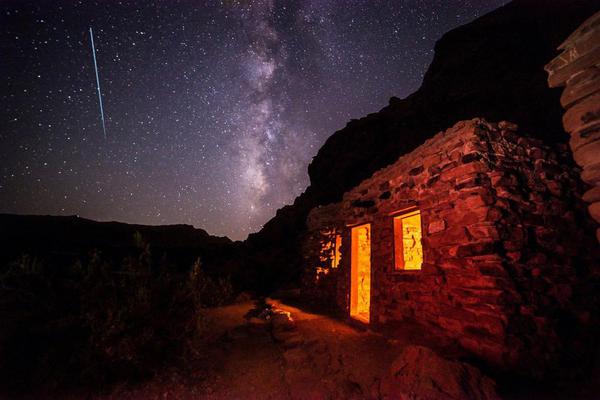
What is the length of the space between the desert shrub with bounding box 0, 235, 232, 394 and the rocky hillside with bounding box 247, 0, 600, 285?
13296mm

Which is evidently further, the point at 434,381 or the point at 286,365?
the point at 286,365

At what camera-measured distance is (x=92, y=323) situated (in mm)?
3680

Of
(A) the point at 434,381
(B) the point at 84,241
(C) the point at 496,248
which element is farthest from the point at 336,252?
(B) the point at 84,241

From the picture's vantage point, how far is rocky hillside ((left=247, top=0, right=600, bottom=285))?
63.3 ft

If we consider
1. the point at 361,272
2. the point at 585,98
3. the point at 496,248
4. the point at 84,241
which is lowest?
the point at 361,272

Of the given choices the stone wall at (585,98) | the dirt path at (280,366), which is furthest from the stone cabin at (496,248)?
the stone wall at (585,98)

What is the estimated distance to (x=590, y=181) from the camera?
2107mm

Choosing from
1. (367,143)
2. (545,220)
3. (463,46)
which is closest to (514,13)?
(463,46)

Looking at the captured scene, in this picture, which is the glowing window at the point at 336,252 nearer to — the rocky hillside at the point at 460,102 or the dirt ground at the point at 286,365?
the dirt ground at the point at 286,365

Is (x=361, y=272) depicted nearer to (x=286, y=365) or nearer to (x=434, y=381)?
(x=286, y=365)

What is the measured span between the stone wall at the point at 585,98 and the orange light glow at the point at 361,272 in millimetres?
5097

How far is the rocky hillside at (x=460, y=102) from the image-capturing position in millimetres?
19303

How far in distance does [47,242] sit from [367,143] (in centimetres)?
3389

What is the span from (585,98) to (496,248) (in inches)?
84.0
